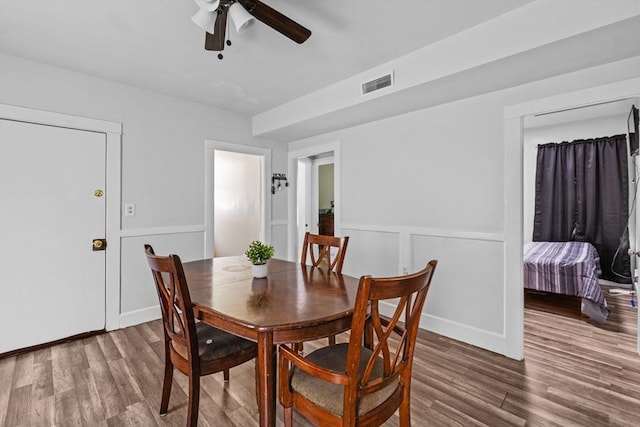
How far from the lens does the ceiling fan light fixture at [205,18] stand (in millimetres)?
1606

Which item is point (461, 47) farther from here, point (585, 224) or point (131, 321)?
point (585, 224)

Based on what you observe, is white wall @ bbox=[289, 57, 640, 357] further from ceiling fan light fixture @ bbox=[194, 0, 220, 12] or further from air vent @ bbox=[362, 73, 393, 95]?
ceiling fan light fixture @ bbox=[194, 0, 220, 12]

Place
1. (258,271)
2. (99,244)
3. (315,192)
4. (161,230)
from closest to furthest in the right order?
(258,271) → (99,244) → (161,230) → (315,192)

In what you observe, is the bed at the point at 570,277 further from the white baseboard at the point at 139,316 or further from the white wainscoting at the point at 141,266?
the white baseboard at the point at 139,316

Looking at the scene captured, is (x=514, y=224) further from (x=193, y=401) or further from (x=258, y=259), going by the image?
(x=193, y=401)

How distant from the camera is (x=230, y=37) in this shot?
7.23ft

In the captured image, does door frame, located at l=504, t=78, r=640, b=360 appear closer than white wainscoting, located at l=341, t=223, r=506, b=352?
Yes

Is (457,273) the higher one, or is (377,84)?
(377,84)

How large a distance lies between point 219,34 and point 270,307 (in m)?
1.54

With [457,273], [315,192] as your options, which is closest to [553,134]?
[457,273]

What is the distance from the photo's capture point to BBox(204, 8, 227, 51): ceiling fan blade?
64.2 inches

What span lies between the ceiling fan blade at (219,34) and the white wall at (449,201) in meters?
2.03

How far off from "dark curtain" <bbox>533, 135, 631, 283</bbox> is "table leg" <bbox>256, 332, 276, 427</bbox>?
562cm

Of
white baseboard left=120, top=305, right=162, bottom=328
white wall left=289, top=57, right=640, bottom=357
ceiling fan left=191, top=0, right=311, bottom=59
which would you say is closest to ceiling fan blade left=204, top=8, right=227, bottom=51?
ceiling fan left=191, top=0, right=311, bottom=59
